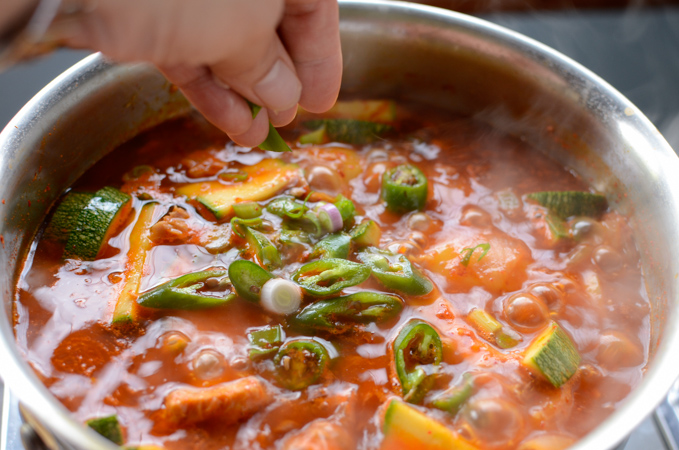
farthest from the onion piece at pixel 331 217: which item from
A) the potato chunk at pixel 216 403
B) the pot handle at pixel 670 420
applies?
the pot handle at pixel 670 420

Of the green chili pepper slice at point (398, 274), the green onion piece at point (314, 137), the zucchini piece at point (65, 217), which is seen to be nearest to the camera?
the green chili pepper slice at point (398, 274)

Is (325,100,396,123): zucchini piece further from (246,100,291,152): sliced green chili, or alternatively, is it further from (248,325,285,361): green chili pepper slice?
(248,325,285,361): green chili pepper slice

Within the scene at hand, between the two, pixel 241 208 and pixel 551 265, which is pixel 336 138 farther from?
pixel 551 265

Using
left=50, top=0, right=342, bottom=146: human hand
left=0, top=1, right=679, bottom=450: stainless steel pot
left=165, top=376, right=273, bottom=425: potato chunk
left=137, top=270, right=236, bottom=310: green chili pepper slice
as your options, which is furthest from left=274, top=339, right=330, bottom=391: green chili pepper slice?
left=50, top=0, right=342, bottom=146: human hand

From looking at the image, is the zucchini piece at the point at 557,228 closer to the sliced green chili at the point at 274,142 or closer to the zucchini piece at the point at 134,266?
the sliced green chili at the point at 274,142

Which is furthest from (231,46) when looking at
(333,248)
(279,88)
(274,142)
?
(333,248)

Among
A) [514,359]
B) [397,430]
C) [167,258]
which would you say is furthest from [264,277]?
[514,359]
